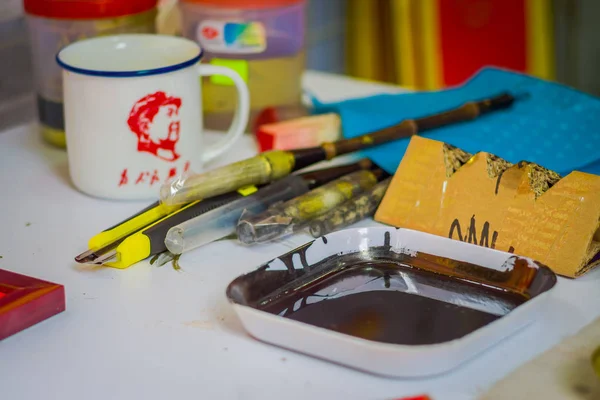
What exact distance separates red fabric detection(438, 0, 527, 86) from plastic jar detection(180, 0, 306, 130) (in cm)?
57

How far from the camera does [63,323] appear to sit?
47 centimetres

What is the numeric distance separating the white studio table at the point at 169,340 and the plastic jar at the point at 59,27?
16cm

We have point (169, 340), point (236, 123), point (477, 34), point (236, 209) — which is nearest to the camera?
point (169, 340)

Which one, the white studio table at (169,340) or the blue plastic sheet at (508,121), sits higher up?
the blue plastic sheet at (508,121)

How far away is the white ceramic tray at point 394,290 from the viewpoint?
413 mm

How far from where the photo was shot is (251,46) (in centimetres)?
76

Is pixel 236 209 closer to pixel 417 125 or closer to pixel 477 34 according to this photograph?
pixel 417 125

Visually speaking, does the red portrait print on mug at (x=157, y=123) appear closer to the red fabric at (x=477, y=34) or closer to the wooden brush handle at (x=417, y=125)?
the wooden brush handle at (x=417, y=125)

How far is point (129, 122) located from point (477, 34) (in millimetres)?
848

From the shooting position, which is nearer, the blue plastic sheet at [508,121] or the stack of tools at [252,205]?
the stack of tools at [252,205]

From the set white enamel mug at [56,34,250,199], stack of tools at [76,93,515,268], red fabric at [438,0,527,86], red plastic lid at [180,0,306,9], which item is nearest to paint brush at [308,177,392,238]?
stack of tools at [76,93,515,268]

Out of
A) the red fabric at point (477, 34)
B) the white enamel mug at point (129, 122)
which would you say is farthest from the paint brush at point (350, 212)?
the red fabric at point (477, 34)

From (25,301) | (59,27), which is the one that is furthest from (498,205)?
(59,27)

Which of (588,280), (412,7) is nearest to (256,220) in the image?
(588,280)
